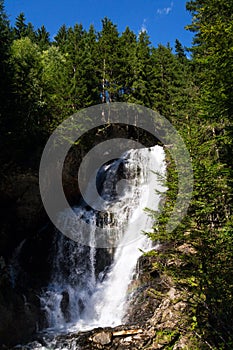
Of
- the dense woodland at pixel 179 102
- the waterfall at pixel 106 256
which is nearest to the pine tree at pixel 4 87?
the dense woodland at pixel 179 102

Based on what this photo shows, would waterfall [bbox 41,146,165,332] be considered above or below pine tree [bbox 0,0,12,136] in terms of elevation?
below

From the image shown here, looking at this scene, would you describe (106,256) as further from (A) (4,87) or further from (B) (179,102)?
(B) (179,102)

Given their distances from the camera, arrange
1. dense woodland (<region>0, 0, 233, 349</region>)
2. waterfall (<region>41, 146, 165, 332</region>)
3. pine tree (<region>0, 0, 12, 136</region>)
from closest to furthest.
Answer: dense woodland (<region>0, 0, 233, 349</region>) → waterfall (<region>41, 146, 165, 332</region>) → pine tree (<region>0, 0, 12, 136</region>)

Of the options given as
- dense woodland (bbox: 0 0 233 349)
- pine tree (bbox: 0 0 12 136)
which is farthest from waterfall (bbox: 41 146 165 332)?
pine tree (bbox: 0 0 12 136)

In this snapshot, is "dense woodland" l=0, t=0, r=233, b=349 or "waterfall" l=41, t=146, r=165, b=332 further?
"waterfall" l=41, t=146, r=165, b=332

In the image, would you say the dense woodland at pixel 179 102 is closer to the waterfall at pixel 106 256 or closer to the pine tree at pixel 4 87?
the pine tree at pixel 4 87

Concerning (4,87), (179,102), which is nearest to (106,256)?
(4,87)

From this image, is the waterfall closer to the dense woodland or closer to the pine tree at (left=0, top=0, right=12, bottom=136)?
the dense woodland

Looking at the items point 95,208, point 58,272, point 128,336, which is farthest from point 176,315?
point 95,208
